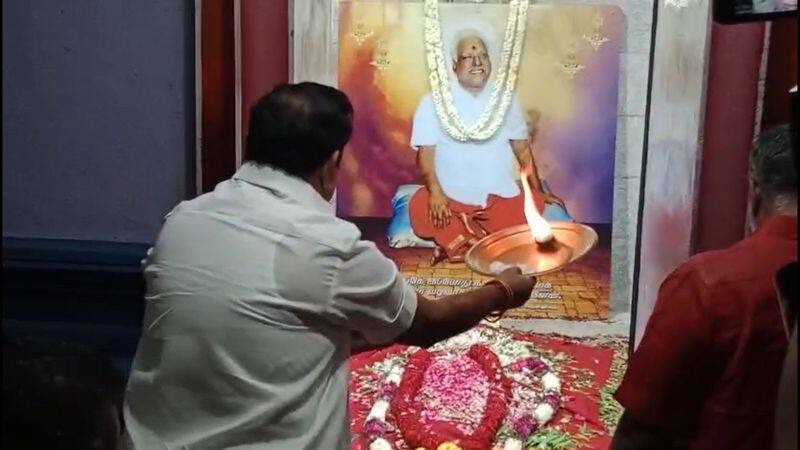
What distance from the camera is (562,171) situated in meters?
1.86

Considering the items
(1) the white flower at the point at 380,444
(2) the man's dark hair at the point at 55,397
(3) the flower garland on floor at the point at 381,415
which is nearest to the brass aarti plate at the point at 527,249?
(3) the flower garland on floor at the point at 381,415

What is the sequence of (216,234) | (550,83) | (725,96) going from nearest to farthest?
(216,234) → (725,96) → (550,83)

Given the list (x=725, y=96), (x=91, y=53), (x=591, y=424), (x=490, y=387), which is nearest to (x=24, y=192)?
(x=91, y=53)

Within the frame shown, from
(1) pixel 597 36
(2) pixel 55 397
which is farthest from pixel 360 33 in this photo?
(2) pixel 55 397

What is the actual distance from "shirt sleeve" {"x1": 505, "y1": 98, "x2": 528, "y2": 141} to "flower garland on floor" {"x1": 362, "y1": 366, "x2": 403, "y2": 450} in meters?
0.46

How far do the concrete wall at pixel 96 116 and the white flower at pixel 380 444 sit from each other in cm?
56

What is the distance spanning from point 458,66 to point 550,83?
0.16 meters

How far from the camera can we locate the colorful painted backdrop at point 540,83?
1.82m

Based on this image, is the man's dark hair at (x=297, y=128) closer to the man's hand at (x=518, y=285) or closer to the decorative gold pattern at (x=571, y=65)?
the man's hand at (x=518, y=285)

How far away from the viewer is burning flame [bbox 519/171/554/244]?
1822 mm

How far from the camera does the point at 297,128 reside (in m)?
1.35

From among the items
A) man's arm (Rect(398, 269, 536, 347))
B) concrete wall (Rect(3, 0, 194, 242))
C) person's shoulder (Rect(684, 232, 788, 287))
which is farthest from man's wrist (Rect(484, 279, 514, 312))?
concrete wall (Rect(3, 0, 194, 242))

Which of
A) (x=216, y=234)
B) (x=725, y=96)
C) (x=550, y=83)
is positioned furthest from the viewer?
(x=550, y=83)

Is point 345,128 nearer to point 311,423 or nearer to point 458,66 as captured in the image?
point 311,423
